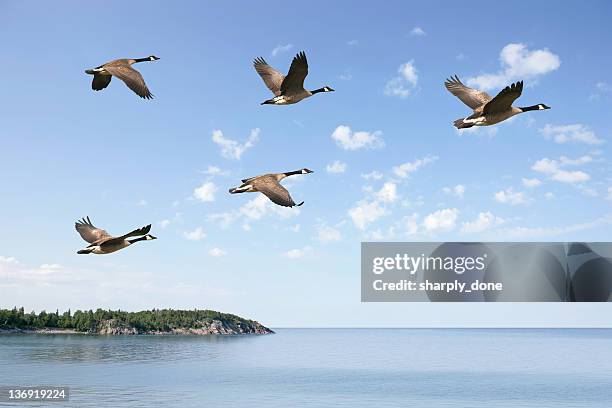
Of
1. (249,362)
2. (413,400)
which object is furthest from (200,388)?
(249,362)

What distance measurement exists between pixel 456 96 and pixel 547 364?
113m

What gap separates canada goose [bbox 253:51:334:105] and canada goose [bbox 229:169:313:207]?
2.58 meters

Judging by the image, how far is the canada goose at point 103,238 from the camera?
15392 mm

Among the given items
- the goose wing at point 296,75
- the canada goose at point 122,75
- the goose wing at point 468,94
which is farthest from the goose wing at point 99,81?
the goose wing at point 468,94

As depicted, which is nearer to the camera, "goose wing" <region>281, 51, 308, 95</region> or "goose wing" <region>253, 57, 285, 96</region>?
"goose wing" <region>281, 51, 308, 95</region>

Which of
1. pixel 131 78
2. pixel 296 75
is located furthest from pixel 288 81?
pixel 131 78

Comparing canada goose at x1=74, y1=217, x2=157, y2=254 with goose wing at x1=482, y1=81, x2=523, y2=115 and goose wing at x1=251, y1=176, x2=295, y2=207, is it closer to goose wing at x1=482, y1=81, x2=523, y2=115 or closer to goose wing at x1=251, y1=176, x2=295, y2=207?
goose wing at x1=251, y1=176, x2=295, y2=207

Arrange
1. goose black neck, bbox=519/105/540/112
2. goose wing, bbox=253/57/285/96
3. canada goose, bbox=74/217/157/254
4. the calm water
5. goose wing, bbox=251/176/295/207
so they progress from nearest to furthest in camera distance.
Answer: canada goose, bbox=74/217/157/254
goose wing, bbox=251/176/295/207
goose black neck, bbox=519/105/540/112
goose wing, bbox=253/57/285/96
the calm water

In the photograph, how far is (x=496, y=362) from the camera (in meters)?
130

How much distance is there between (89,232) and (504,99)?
42.7 feet

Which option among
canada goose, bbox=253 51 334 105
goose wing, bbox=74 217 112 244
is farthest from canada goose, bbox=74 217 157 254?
canada goose, bbox=253 51 334 105

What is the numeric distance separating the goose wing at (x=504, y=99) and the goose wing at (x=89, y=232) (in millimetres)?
11882

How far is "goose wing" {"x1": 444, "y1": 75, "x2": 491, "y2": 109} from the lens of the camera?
2342cm

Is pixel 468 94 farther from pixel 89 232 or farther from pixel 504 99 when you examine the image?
pixel 89 232
